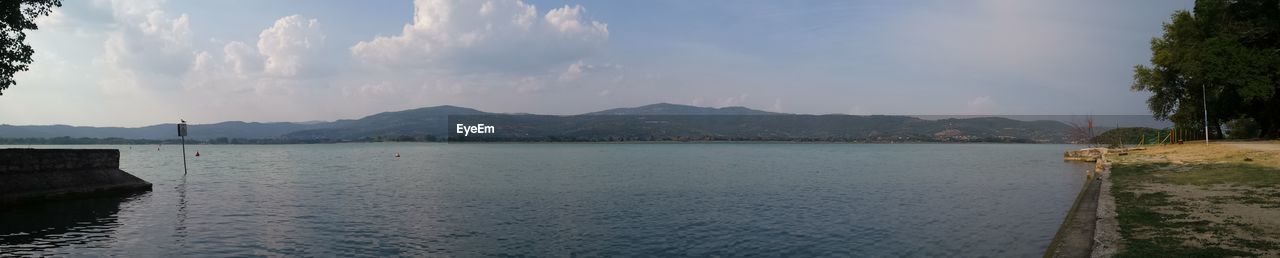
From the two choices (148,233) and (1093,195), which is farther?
(1093,195)

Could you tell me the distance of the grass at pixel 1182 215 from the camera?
11.2m

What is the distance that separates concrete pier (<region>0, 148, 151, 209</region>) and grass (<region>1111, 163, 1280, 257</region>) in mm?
33736

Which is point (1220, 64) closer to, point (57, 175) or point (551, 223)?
point (551, 223)

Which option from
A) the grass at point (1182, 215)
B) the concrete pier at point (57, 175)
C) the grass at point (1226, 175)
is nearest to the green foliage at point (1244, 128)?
the grass at point (1226, 175)

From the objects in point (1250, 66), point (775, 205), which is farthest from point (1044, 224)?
point (1250, 66)

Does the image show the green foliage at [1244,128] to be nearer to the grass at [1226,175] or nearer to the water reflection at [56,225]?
the grass at [1226,175]

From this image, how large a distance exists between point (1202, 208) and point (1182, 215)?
75.3 inches

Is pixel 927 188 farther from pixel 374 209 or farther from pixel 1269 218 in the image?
pixel 374 209

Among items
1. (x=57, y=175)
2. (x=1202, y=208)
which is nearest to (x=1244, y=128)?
(x=1202, y=208)

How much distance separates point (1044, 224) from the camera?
21.1 meters

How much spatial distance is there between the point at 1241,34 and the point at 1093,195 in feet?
114

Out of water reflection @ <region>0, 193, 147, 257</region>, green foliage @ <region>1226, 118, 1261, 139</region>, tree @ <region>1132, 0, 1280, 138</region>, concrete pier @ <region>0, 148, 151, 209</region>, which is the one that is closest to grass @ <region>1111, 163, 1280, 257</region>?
tree @ <region>1132, 0, 1280, 138</region>

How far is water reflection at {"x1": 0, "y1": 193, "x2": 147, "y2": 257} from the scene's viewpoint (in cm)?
1745

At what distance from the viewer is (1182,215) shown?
1562 cm
